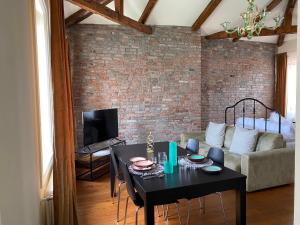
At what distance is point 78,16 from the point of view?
5.15 metres

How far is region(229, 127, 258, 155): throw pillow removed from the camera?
414 centimetres

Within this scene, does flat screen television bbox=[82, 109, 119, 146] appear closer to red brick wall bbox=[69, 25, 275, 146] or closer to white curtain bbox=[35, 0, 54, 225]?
red brick wall bbox=[69, 25, 275, 146]

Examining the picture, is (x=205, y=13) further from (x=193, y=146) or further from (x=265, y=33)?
(x=193, y=146)

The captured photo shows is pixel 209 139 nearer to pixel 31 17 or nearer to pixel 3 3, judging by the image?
pixel 31 17

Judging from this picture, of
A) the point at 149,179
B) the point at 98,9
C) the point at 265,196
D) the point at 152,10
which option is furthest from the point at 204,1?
the point at 149,179

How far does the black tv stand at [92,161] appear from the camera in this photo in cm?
464

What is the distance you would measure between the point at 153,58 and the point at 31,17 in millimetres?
4006

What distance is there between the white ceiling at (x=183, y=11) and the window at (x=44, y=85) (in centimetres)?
209

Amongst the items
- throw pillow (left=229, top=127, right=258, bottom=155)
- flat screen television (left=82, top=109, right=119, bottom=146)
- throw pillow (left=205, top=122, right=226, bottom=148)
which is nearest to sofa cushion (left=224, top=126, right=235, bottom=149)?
throw pillow (left=205, top=122, right=226, bottom=148)

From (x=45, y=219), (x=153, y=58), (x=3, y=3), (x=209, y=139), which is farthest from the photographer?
(x=153, y=58)

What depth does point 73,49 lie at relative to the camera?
18.0 feet

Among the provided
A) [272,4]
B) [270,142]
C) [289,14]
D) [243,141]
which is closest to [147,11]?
[272,4]

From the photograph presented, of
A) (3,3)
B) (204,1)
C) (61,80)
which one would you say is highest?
(204,1)

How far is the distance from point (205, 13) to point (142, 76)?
6.45 ft
